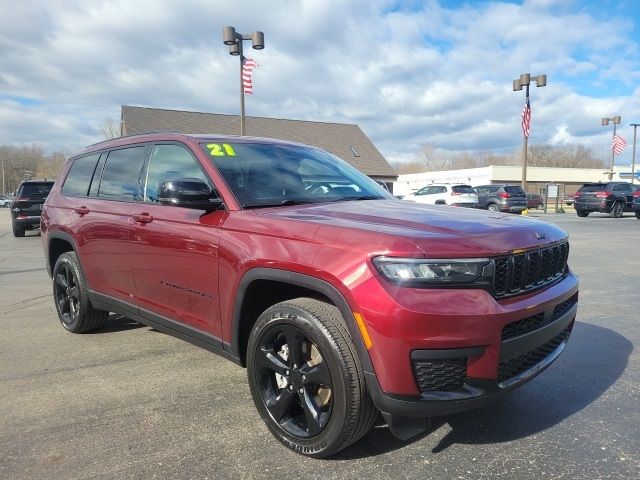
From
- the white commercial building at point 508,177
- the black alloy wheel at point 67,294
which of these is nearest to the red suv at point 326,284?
the black alloy wheel at point 67,294

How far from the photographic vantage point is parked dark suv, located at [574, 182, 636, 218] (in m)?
24.9

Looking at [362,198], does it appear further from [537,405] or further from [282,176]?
[537,405]

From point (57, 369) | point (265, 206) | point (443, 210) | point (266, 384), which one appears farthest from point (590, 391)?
point (57, 369)

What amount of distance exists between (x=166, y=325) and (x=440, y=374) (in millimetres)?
2115

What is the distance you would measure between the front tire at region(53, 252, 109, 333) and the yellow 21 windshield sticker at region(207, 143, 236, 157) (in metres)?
2.04

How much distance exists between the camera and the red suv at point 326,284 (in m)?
2.36

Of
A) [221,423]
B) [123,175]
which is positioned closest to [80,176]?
[123,175]

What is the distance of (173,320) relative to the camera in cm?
361

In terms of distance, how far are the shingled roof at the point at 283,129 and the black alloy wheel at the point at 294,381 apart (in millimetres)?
34778

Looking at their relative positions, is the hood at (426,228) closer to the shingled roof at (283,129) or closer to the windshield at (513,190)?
the windshield at (513,190)

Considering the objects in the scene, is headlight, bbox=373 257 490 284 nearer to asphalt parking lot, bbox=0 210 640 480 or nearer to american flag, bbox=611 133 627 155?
asphalt parking lot, bbox=0 210 640 480

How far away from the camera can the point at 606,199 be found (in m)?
24.8

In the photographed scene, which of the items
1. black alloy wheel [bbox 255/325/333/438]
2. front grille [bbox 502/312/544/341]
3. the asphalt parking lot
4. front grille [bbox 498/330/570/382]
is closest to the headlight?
front grille [bbox 502/312/544/341]

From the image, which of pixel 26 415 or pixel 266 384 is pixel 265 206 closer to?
pixel 266 384
